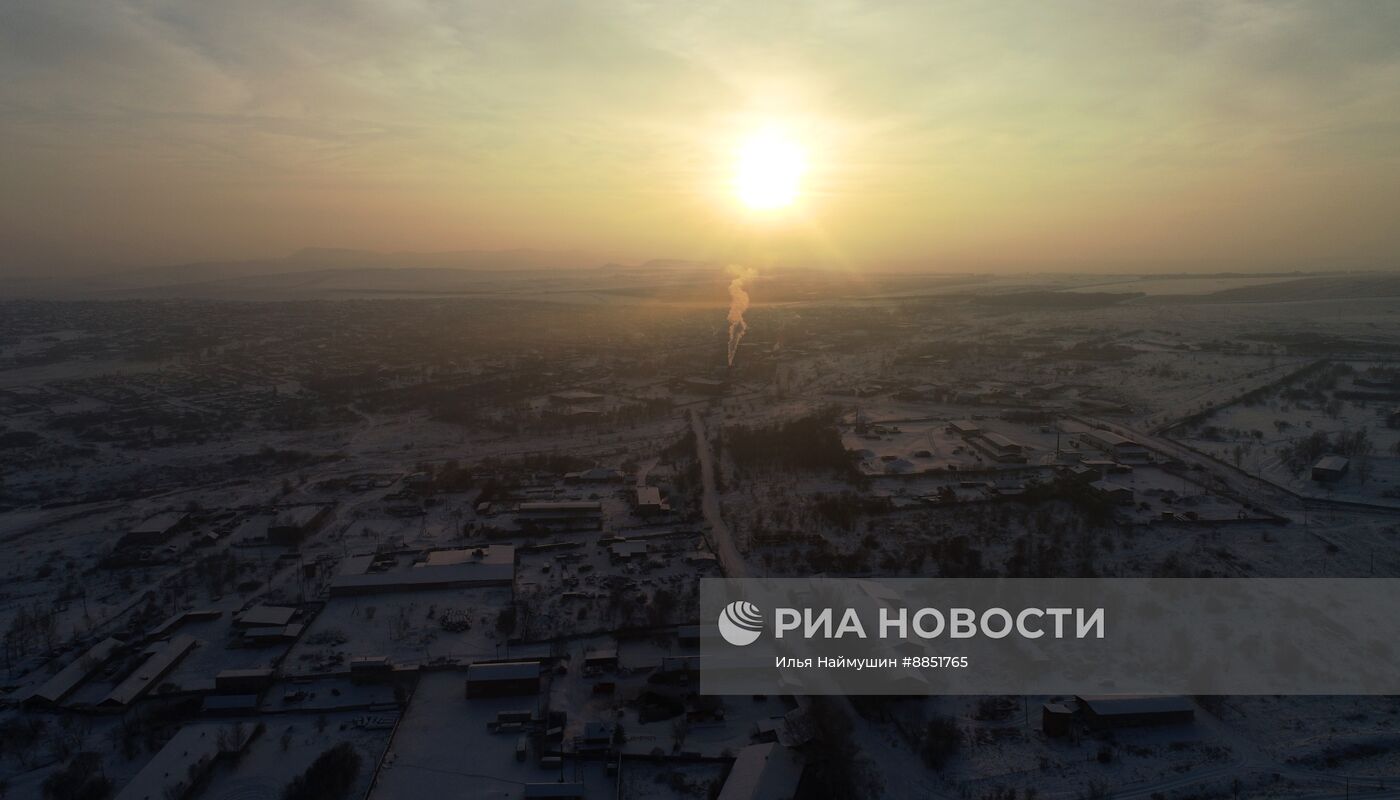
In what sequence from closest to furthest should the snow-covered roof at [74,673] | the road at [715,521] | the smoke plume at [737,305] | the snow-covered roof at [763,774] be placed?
1. the snow-covered roof at [763,774]
2. the snow-covered roof at [74,673]
3. the road at [715,521]
4. the smoke plume at [737,305]

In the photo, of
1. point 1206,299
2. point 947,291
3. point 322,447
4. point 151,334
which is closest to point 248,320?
point 151,334

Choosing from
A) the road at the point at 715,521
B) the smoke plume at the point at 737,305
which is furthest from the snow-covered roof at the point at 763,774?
the smoke plume at the point at 737,305

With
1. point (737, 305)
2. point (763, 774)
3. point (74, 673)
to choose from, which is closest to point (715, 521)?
point (763, 774)

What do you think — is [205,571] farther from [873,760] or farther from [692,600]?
[873,760]

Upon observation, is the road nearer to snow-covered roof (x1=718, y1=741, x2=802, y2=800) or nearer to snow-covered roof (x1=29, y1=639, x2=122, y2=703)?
snow-covered roof (x1=718, y1=741, x2=802, y2=800)

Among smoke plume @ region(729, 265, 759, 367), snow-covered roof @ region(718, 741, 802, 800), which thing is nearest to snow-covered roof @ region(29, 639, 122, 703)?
snow-covered roof @ region(718, 741, 802, 800)

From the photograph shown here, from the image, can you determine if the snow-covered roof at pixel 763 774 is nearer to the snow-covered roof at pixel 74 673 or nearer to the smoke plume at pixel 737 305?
the snow-covered roof at pixel 74 673
